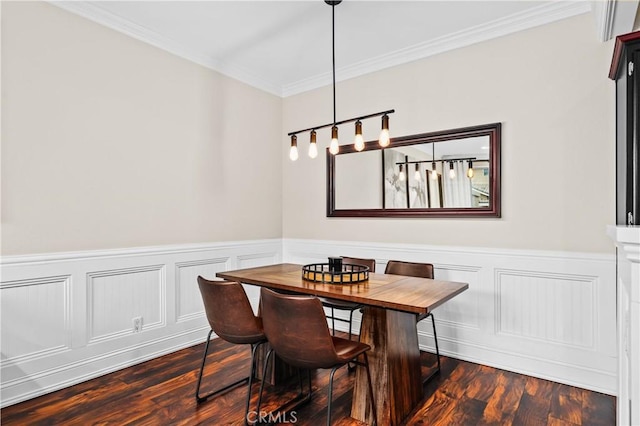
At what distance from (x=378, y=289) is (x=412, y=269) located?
0.92m

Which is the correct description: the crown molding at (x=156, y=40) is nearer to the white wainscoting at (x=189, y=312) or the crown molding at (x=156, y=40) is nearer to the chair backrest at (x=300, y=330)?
the white wainscoting at (x=189, y=312)

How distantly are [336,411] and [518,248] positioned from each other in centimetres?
183

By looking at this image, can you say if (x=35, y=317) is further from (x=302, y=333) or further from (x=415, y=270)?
(x=415, y=270)

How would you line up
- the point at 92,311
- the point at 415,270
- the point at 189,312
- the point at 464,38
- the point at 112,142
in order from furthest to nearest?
the point at 189,312, the point at 464,38, the point at 415,270, the point at 112,142, the point at 92,311

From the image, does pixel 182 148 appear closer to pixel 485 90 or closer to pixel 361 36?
pixel 361 36

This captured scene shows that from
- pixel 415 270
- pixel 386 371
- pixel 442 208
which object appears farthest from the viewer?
pixel 442 208

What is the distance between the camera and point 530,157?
2756 millimetres

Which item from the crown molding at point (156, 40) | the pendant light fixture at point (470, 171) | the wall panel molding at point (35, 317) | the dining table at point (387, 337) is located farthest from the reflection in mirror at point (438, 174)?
the wall panel molding at point (35, 317)

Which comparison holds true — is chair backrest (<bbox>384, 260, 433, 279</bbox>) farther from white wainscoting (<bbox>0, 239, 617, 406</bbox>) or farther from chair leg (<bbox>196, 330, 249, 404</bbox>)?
chair leg (<bbox>196, 330, 249, 404</bbox>)

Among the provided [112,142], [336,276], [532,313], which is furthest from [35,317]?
[532,313]

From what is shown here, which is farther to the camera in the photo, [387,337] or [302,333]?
[387,337]

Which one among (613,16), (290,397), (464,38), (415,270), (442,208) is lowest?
(290,397)

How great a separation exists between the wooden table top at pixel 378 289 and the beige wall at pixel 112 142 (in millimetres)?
1026

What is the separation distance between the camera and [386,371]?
207 cm
